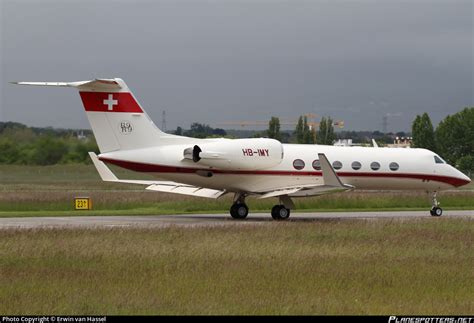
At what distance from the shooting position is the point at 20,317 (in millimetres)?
12320

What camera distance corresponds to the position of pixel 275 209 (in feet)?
107

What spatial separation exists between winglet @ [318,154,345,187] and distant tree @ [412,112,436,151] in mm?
65101

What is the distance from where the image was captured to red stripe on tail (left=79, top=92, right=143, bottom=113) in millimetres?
30609

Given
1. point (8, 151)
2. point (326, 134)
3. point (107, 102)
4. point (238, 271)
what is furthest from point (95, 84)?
point (326, 134)

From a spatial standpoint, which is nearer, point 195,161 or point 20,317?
point 20,317

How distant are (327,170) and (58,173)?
33861 millimetres

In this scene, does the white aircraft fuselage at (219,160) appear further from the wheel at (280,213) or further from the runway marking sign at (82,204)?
the runway marking sign at (82,204)

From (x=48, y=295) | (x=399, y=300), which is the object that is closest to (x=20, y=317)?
(x=48, y=295)

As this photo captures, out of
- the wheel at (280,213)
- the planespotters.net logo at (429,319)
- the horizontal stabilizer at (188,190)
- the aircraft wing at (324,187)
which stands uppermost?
the aircraft wing at (324,187)

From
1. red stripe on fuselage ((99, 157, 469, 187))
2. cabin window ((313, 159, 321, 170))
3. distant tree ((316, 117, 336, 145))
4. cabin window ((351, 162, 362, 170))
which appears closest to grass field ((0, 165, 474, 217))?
red stripe on fuselage ((99, 157, 469, 187))

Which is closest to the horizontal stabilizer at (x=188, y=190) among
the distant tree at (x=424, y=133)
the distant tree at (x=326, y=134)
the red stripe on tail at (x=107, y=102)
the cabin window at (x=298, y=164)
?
the cabin window at (x=298, y=164)

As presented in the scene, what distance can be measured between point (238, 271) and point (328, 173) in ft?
46.0

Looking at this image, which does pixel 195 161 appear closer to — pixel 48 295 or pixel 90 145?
pixel 48 295

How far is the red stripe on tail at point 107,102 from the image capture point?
30609mm
